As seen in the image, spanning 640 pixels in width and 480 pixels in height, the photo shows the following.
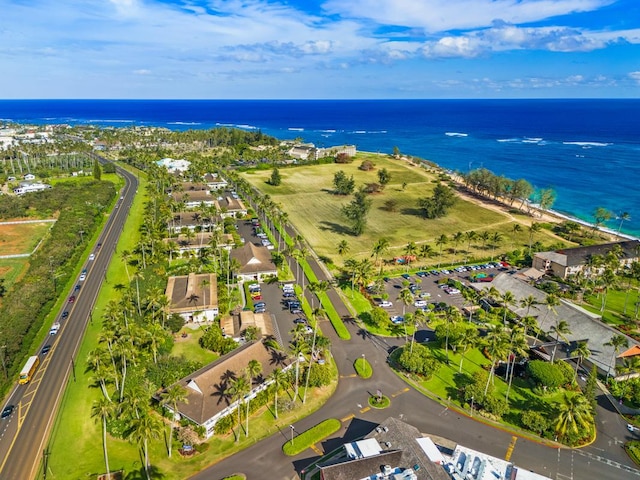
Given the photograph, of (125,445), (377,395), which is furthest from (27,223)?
(377,395)

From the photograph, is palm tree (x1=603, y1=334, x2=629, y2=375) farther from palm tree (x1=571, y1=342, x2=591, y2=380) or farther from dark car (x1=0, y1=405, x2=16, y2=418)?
dark car (x1=0, y1=405, x2=16, y2=418)

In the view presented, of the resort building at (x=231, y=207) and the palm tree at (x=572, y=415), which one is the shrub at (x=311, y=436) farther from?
the resort building at (x=231, y=207)

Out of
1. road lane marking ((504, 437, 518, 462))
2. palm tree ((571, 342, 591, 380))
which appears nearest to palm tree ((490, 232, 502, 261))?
palm tree ((571, 342, 591, 380))

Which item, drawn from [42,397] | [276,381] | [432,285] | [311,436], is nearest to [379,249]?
[432,285]

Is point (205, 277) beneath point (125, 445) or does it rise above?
above

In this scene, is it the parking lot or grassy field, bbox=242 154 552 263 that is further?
grassy field, bbox=242 154 552 263

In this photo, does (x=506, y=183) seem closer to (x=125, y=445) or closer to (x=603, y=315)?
(x=603, y=315)

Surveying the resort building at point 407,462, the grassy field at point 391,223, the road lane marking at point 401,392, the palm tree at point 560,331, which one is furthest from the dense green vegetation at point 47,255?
the palm tree at point 560,331

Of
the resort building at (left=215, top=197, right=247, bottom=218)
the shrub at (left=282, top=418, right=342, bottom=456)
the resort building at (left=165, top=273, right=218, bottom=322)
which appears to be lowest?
the shrub at (left=282, top=418, right=342, bottom=456)
